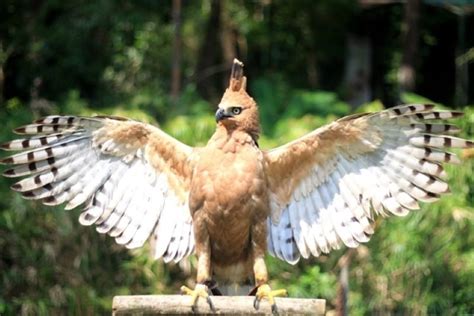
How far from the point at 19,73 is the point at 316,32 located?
4.15 meters

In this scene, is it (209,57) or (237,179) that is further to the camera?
(209,57)

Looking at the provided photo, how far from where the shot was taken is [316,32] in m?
15.1

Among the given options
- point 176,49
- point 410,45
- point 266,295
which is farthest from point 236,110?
point 410,45

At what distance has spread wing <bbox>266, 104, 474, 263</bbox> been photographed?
6348mm

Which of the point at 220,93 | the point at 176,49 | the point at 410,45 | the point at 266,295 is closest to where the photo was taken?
the point at 266,295

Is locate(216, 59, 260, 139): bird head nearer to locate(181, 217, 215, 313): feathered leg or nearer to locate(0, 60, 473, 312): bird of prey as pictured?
locate(0, 60, 473, 312): bird of prey

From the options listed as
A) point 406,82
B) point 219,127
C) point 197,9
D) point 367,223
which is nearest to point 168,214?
point 219,127

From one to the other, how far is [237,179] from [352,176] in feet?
2.27

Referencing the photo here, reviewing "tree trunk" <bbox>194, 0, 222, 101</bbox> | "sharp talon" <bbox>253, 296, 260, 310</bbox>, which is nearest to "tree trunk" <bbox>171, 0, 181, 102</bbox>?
"tree trunk" <bbox>194, 0, 222, 101</bbox>

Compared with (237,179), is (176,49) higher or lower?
higher

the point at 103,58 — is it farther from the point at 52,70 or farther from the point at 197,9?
the point at 197,9

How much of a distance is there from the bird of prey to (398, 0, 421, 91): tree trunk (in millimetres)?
5877

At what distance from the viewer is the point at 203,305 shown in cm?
544

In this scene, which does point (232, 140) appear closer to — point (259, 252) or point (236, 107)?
point (236, 107)
